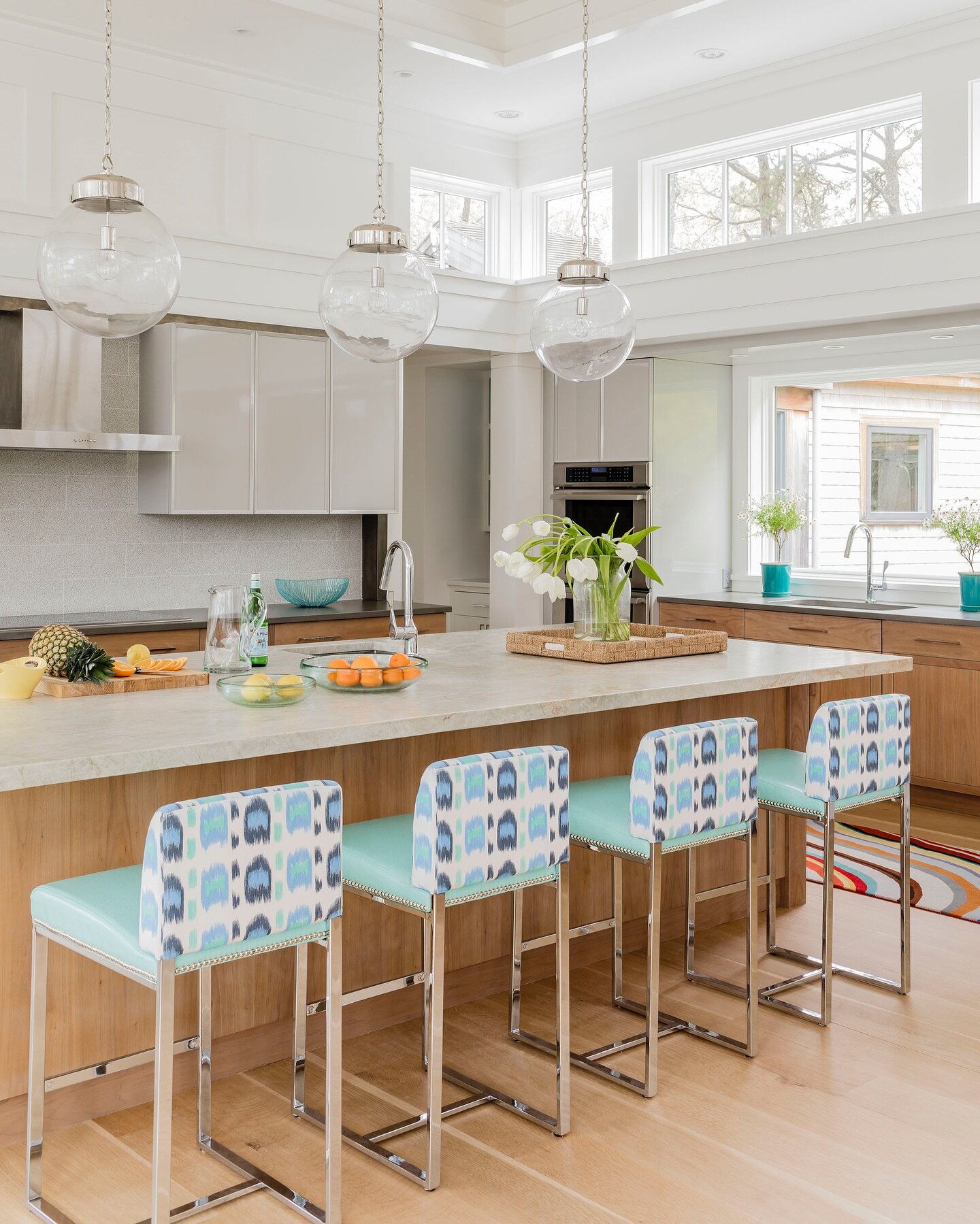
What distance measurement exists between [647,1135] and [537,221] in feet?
17.9

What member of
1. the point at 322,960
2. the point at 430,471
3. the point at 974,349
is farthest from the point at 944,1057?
the point at 430,471

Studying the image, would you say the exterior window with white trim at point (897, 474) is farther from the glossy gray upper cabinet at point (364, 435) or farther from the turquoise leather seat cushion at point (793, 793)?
the turquoise leather seat cushion at point (793, 793)

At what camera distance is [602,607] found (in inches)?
152

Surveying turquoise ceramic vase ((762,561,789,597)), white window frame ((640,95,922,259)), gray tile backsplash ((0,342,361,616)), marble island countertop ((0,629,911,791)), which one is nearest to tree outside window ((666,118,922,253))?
white window frame ((640,95,922,259))

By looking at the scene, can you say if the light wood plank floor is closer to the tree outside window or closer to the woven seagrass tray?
the woven seagrass tray

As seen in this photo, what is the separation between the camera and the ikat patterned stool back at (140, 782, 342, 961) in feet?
6.95

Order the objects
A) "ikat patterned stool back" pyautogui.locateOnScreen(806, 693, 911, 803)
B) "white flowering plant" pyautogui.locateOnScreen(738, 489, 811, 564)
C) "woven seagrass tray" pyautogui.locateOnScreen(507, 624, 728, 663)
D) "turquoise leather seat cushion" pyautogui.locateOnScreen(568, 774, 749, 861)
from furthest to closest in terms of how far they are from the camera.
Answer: "white flowering plant" pyautogui.locateOnScreen(738, 489, 811, 564), "woven seagrass tray" pyautogui.locateOnScreen(507, 624, 728, 663), "ikat patterned stool back" pyautogui.locateOnScreen(806, 693, 911, 803), "turquoise leather seat cushion" pyautogui.locateOnScreen(568, 774, 749, 861)

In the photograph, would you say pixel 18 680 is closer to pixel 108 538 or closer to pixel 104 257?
pixel 104 257

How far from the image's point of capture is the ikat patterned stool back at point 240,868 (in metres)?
2.12

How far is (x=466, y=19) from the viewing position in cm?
525

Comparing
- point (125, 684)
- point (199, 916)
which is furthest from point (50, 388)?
point (199, 916)

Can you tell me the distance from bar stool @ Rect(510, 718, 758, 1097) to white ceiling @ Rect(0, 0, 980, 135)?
326 cm

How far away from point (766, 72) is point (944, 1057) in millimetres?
4546

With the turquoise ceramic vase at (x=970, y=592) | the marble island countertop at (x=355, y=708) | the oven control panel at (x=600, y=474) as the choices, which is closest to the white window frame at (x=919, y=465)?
the turquoise ceramic vase at (x=970, y=592)
